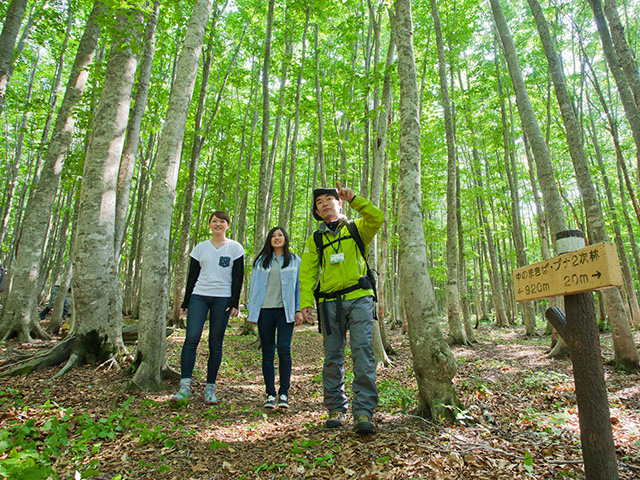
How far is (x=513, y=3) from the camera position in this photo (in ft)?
44.2

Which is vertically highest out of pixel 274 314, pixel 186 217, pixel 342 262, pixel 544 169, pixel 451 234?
pixel 186 217

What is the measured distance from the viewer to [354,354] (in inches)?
122

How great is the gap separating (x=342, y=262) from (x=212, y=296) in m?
1.77

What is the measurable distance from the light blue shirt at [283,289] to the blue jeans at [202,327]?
362 millimetres

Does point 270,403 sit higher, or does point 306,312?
point 306,312

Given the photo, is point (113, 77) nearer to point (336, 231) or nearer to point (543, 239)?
point (336, 231)

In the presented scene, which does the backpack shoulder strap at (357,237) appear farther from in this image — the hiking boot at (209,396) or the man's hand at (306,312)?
the hiking boot at (209,396)

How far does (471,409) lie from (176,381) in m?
3.58

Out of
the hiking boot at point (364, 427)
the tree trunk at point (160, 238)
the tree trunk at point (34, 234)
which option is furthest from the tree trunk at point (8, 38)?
the hiking boot at point (364, 427)

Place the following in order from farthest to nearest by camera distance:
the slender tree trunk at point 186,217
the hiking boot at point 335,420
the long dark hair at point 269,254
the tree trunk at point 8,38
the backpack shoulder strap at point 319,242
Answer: the slender tree trunk at point 186,217
the tree trunk at point 8,38
the long dark hair at point 269,254
the backpack shoulder strap at point 319,242
the hiking boot at point 335,420

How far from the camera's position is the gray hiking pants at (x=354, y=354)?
9.73ft

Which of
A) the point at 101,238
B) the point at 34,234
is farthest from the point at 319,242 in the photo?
the point at 34,234

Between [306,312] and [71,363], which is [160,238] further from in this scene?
[306,312]

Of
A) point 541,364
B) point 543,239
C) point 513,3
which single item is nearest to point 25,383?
point 541,364
